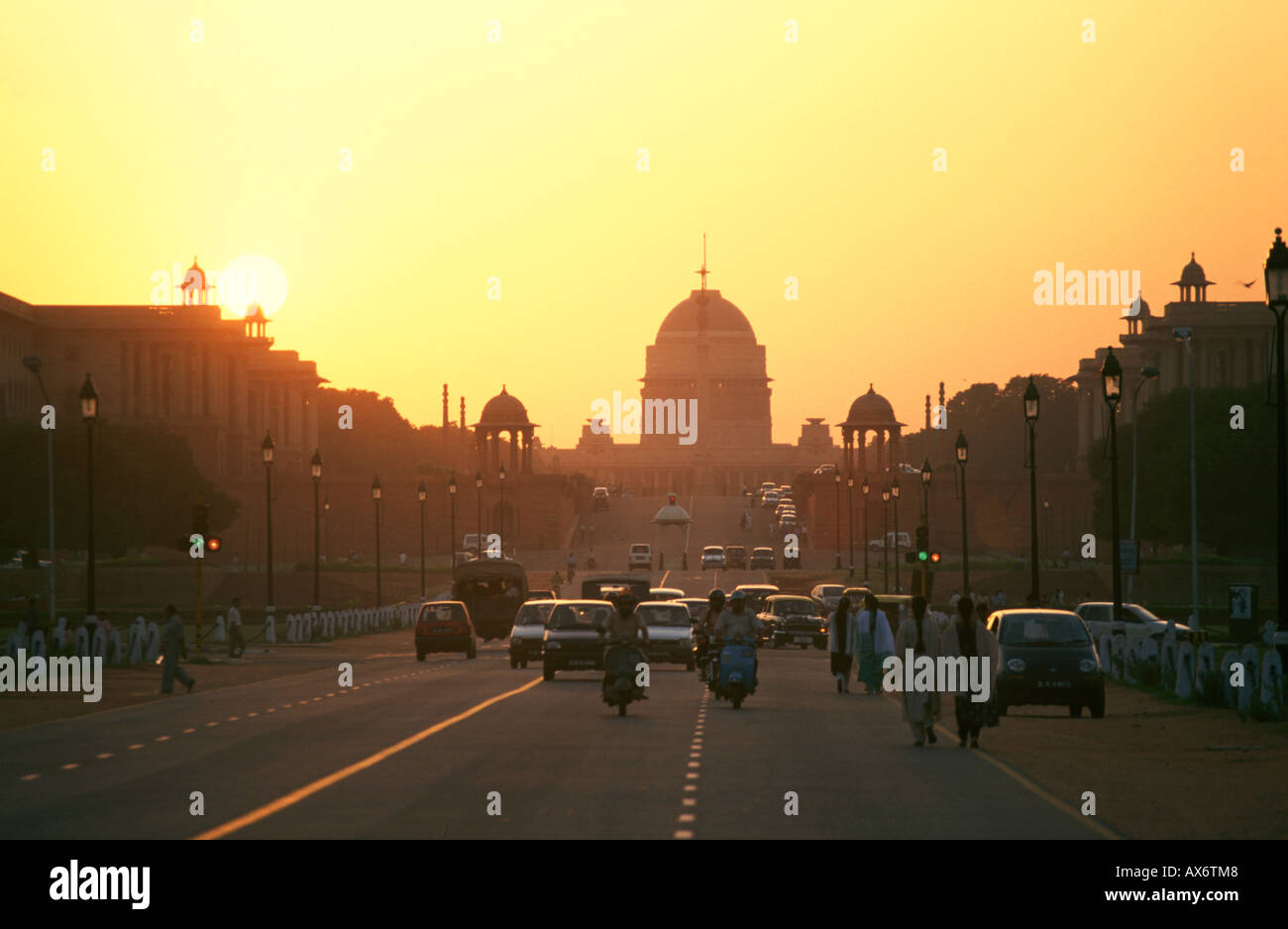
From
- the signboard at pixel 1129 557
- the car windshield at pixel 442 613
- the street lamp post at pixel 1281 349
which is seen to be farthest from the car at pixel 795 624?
the street lamp post at pixel 1281 349

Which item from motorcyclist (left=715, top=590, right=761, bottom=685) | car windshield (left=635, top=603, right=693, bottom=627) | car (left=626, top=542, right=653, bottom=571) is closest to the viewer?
motorcyclist (left=715, top=590, right=761, bottom=685)

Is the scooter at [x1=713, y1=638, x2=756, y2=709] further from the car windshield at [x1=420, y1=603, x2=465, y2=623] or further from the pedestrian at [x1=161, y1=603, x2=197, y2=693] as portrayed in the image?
the car windshield at [x1=420, y1=603, x2=465, y2=623]

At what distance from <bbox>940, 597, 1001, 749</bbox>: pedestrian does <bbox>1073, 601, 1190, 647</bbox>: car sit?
14066 mm

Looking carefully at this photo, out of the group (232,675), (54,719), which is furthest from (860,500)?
(54,719)

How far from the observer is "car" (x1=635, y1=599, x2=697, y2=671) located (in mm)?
43719

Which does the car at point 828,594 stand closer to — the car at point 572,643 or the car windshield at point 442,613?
the car windshield at point 442,613

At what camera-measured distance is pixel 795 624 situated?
56.6 meters

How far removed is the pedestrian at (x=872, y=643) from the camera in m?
34.9

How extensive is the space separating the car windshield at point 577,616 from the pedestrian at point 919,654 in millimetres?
13631

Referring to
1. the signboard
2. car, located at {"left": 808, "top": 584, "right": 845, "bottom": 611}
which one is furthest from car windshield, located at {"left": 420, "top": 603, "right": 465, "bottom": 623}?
car, located at {"left": 808, "top": 584, "right": 845, "bottom": 611}

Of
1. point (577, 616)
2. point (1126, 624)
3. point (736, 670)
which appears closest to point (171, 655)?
point (577, 616)
